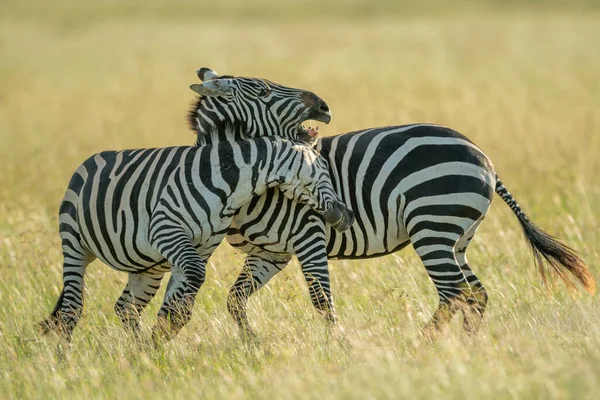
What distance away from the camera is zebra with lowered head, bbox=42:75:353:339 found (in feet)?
21.6

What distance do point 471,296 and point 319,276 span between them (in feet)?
4.07

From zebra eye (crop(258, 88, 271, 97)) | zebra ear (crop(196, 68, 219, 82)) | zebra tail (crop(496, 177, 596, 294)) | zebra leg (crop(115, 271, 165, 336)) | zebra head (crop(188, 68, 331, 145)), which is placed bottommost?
zebra leg (crop(115, 271, 165, 336))

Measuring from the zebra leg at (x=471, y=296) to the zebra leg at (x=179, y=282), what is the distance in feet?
6.46

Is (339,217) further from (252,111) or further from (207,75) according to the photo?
(207,75)

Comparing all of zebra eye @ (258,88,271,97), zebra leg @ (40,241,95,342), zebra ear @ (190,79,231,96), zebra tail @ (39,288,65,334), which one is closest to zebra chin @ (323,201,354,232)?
zebra eye @ (258,88,271,97)

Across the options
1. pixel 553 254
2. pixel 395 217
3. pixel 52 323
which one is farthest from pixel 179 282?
pixel 553 254

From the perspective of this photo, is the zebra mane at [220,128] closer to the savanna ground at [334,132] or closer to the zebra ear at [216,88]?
the zebra ear at [216,88]

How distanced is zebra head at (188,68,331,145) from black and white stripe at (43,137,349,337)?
0.21 metres

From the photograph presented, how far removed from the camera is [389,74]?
27.6 metres

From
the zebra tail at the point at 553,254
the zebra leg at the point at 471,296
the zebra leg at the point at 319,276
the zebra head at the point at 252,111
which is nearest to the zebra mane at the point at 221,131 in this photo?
the zebra head at the point at 252,111

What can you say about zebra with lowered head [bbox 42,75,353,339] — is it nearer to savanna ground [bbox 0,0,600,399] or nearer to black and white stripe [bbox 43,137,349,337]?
black and white stripe [bbox 43,137,349,337]

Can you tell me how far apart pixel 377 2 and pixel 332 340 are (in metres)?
47.0

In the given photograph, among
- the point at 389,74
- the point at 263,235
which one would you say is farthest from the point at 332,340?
the point at 389,74

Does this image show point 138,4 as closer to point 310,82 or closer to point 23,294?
point 310,82
